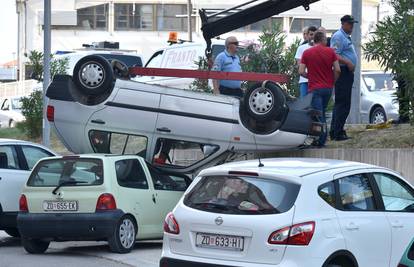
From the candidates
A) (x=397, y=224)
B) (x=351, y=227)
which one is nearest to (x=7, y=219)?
(x=397, y=224)

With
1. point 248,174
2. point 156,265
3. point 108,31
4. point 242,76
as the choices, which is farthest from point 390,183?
point 108,31

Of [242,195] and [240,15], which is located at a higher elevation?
[240,15]

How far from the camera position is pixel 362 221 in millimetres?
8750

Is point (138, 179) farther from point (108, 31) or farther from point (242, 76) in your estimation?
point (108, 31)

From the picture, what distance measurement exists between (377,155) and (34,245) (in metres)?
5.20

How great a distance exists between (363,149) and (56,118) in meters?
4.80

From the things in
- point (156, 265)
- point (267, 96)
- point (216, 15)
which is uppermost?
point (216, 15)

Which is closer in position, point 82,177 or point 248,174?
point 248,174

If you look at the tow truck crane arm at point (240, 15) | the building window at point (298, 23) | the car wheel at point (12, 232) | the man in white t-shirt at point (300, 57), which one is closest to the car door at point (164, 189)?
the car wheel at point (12, 232)

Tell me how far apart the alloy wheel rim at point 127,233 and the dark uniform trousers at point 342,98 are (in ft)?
14.0

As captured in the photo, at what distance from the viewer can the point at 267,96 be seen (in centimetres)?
1422

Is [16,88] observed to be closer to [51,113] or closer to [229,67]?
[229,67]

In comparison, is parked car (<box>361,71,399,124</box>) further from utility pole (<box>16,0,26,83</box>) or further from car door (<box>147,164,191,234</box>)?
utility pole (<box>16,0,26,83</box>)

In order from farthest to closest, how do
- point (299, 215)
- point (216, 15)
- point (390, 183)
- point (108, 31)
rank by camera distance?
point (108, 31) → point (216, 15) → point (390, 183) → point (299, 215)
